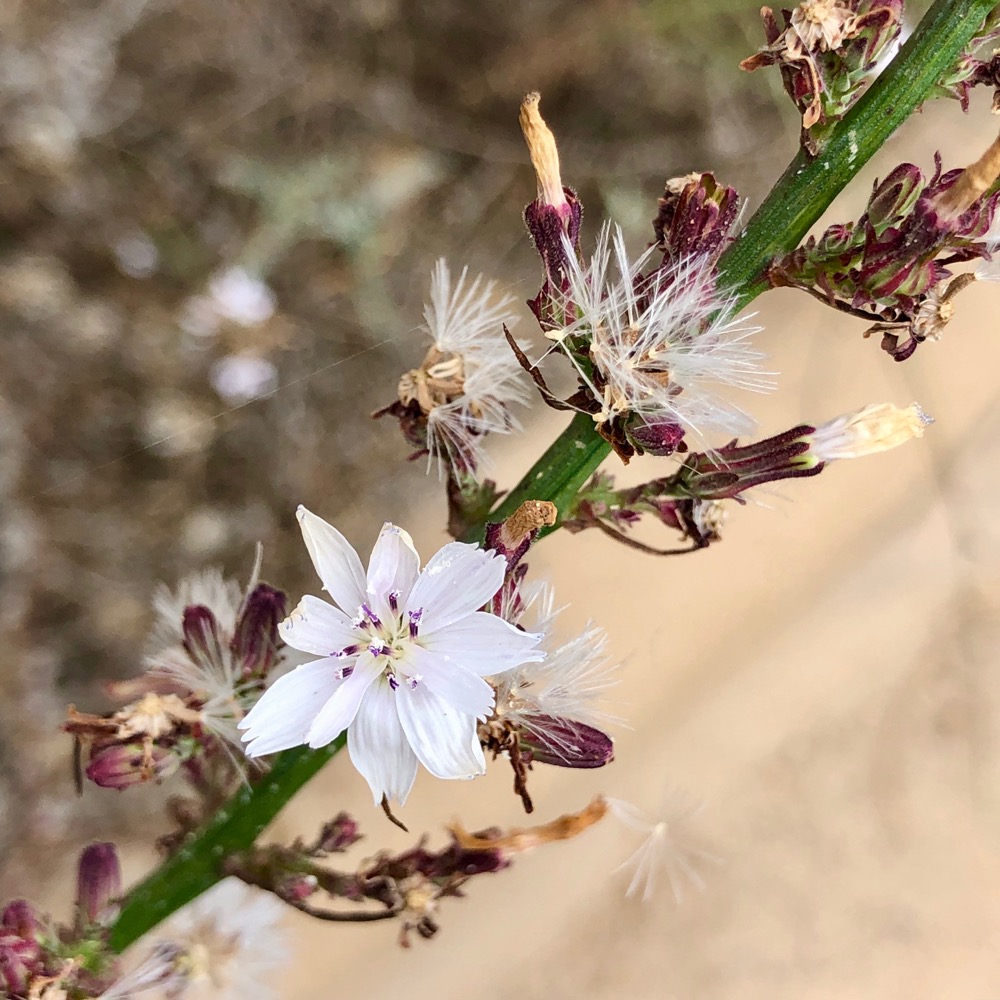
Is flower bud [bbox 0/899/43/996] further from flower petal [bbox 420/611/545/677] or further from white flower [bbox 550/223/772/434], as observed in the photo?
white flower [bbox 550/223/772/434]

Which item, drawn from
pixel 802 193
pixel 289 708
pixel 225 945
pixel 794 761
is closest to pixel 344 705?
pixel 289 708

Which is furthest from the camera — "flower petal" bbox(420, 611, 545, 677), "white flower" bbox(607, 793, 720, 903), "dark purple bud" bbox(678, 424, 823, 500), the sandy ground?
the sandy ground

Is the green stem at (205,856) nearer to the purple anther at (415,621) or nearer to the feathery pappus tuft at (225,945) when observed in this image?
the feathery pappus tuft at (225,945)

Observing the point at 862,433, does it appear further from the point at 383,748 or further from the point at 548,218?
the point at 383,748

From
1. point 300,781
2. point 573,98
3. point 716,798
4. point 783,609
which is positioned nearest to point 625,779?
point 716,798

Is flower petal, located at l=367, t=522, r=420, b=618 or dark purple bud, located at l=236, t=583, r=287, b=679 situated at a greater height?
dark purple bud, located at l=236, t=583, r=287, b=679

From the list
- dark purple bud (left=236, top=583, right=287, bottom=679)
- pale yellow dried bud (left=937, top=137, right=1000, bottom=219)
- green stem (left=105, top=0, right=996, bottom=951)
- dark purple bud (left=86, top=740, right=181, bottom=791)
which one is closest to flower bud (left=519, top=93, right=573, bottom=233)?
green stem (left=105, top=0, right=996, bottom=951)

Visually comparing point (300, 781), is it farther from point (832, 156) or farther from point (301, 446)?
point (301, 446)
